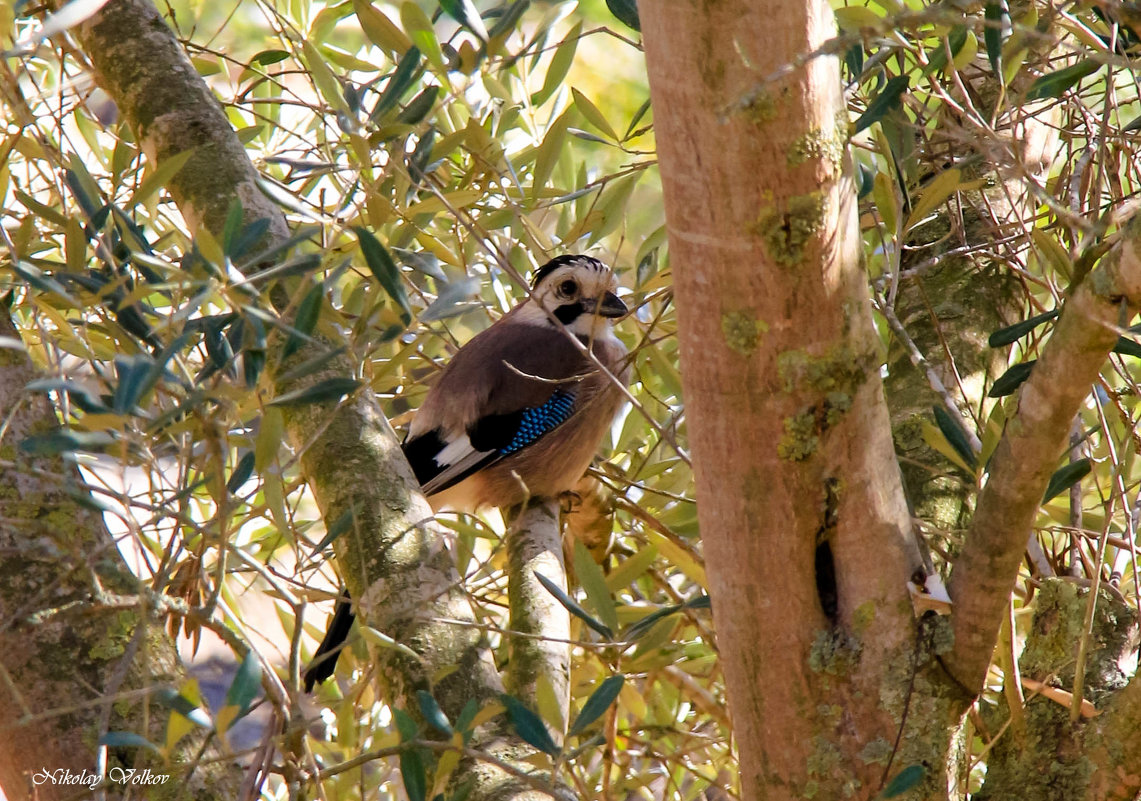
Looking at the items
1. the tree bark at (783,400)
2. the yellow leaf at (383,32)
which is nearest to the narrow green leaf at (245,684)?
the tree bark at (783,400)

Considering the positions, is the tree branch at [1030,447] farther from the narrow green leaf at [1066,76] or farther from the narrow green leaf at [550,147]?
the narrow green leaf at [550,147]

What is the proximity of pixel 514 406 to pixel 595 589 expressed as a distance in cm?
189

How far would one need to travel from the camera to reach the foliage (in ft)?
4.41

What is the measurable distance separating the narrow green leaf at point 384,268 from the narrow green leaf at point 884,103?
0.65m

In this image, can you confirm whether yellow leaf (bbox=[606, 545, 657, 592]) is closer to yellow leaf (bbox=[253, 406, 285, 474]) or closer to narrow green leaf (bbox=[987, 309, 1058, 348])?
narrow green leaf (bbox=[987, 309, 1058, 348])

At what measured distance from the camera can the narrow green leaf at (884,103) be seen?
156 centimetres

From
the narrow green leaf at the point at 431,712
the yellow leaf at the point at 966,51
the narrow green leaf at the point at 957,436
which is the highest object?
the yellow leaf at the point at 966,51

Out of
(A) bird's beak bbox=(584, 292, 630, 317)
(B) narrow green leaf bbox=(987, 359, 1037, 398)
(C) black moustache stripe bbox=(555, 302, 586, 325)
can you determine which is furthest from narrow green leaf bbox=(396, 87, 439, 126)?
(C) black moustache stripe bbox=(555, 302, 586, 325)

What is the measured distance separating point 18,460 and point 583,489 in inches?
61.9

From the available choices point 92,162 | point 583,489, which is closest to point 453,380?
point 583,489

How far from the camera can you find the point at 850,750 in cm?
143

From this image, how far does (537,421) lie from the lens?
145 inches

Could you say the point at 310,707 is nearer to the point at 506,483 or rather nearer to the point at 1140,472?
the point at 506,483

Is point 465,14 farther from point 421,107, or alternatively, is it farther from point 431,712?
point 431,712
